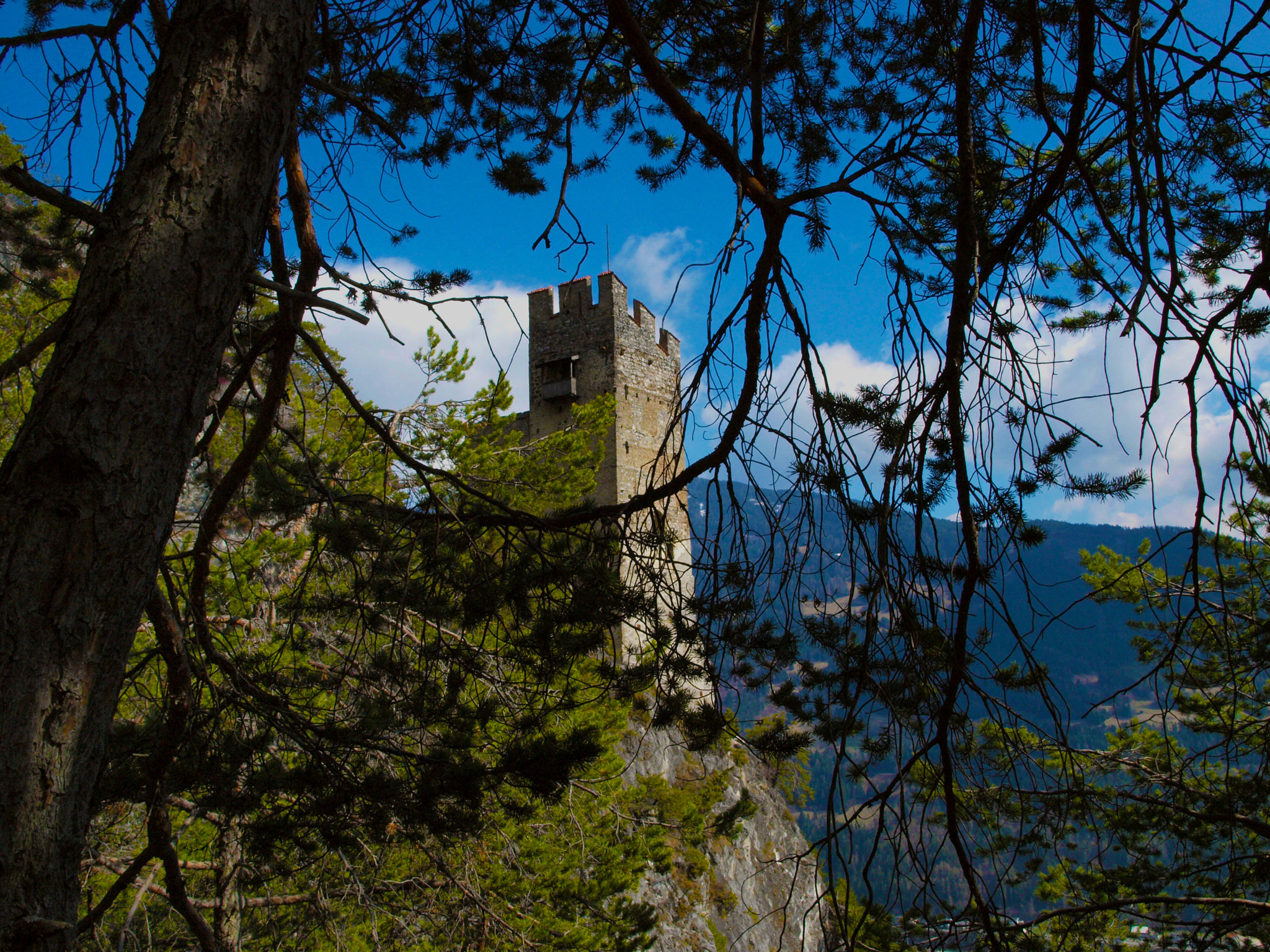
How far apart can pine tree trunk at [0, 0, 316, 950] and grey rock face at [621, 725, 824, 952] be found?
786 centimetres

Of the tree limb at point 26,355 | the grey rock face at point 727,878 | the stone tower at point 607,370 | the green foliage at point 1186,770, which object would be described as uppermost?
the stone tower at point 607,370

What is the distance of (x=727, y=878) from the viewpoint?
53.2ft

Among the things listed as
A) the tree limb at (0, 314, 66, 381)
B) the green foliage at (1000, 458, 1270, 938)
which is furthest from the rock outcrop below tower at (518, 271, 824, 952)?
the tree limb at (0, 314, 66, 381)

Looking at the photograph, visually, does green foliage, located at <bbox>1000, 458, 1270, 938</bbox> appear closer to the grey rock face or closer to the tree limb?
the tree limb

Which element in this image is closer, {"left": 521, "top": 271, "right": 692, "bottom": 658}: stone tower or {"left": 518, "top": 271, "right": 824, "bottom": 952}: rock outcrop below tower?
{"left": 518, "top": 271, "right": 824, "bottom": 952}: rock outcrop below tower

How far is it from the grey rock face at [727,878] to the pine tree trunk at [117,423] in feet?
25.8

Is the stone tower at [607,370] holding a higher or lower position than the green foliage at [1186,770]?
higher

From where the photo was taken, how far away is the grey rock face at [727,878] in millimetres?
11852

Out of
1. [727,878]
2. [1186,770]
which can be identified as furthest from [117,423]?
[727,878]

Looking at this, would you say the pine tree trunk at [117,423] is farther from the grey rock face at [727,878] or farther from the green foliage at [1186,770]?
the grey rock face at [727,878]

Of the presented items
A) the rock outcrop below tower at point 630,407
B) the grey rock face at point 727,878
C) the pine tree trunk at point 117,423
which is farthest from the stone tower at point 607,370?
the pine tree trunk at point 117,423

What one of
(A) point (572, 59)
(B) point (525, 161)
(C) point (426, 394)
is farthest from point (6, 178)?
(C) point (426, 394)

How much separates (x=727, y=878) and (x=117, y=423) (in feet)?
55.7

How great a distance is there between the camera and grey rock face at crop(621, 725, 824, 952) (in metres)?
11.9
